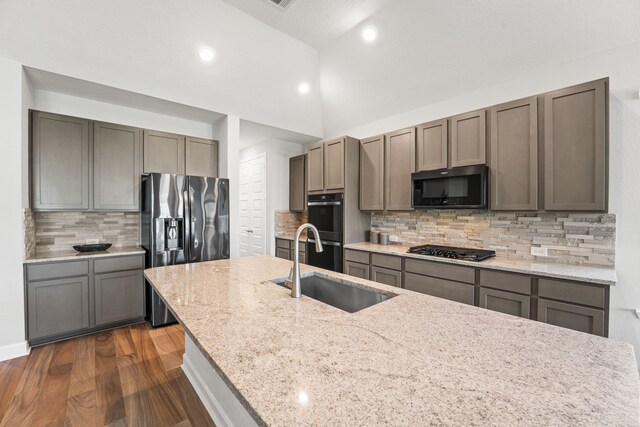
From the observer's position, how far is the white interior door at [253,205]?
5.28 m

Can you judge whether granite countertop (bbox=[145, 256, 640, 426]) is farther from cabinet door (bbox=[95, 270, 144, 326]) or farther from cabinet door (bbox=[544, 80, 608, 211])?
cabinet door (bbox=[95, 270, 144, 326])

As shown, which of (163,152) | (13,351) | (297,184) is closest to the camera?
(13,351)

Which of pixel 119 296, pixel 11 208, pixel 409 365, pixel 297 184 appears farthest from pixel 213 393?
pixel 297 184

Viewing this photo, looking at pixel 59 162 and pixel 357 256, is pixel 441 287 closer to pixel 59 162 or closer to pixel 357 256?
pixel 357 256

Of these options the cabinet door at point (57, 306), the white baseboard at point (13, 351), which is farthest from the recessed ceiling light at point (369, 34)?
the white baseboard at point (13, 351)

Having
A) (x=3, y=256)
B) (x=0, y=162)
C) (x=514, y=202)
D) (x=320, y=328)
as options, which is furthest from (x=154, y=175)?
(x=514, y=202)

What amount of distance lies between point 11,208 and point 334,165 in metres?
3.38

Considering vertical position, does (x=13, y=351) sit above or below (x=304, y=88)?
below

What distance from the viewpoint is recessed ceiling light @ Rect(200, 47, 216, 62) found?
3.17 m

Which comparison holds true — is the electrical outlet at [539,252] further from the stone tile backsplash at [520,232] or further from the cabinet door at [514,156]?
the cabinet door at [514,156]

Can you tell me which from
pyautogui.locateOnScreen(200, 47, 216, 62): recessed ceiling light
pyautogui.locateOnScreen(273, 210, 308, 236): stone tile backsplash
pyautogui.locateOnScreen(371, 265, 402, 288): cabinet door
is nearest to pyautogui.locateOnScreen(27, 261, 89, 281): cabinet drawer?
pyautogui.locateOnScreen(200, 47, 216, 62): recessed ceiling light

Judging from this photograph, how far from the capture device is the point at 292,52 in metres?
3.73

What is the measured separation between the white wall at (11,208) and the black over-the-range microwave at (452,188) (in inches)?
154

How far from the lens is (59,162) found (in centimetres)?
295
